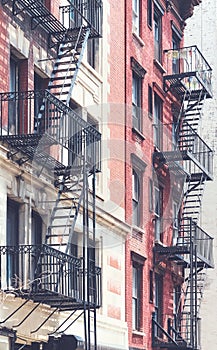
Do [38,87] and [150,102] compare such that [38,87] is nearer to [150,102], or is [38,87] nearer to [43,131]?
[43,131]

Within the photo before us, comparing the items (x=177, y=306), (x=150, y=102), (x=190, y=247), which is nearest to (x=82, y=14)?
(x=150, y=102)

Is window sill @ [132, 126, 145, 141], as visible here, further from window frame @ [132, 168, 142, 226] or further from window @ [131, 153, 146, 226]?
Result: window frame @ [132, 168, 142, 226]

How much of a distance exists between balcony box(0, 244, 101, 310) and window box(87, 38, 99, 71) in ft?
25.5

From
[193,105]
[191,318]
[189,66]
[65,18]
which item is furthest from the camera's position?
[189,66]

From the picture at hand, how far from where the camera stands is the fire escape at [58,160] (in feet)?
75.5

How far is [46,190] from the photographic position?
993 inches

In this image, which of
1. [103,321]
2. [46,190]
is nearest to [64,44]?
[46,190]

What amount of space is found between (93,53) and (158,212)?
27.1 feet

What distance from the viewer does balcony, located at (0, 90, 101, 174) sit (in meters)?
23.0

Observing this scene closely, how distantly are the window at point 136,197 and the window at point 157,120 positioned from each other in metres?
2.43

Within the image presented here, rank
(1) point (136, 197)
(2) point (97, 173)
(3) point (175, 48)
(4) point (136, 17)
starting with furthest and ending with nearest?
(3) point (175, 48), (4) point (136, 17), (1) point (136, 197), (2) point (97, 173)

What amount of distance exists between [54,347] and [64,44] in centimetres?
745

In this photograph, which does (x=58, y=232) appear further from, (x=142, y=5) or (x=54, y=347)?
(x=142, y=5)

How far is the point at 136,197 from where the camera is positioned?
1358 inches
